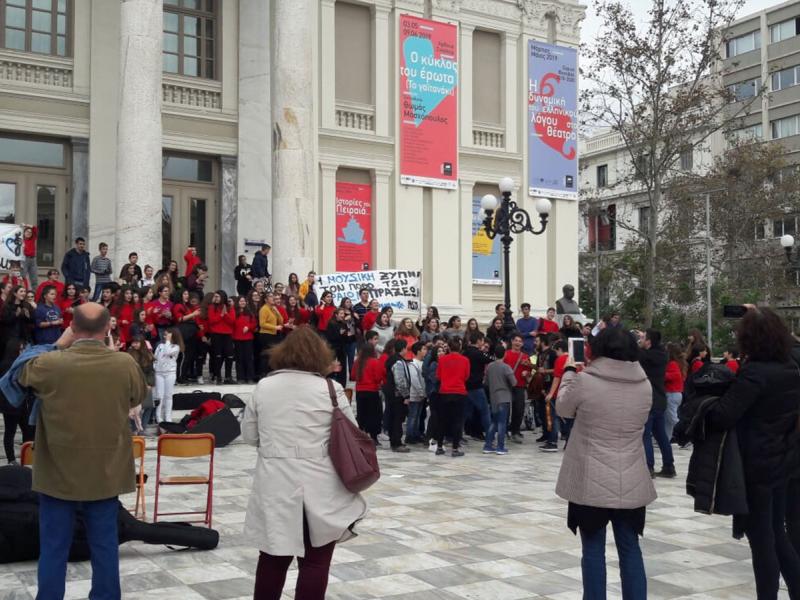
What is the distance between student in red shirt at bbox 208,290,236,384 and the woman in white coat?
1251 centimetres

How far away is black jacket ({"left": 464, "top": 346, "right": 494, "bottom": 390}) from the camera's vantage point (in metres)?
15.2

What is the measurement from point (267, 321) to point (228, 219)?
27.7ft

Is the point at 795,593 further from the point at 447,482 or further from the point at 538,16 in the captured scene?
the point at 538,16

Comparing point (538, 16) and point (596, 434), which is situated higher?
point (538, 16)

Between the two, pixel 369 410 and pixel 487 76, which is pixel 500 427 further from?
pixel 487 76

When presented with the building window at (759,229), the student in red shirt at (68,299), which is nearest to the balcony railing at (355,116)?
the student in red shirt at (68,299)

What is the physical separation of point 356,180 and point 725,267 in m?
21.8

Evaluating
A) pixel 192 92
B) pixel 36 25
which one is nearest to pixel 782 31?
pixel 192 92

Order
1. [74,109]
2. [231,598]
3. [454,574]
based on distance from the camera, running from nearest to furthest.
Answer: [231,598]
[454,574]
[74,109]

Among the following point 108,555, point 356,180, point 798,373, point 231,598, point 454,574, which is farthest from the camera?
point 356,180

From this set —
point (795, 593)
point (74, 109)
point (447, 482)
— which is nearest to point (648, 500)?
point (795, 593)

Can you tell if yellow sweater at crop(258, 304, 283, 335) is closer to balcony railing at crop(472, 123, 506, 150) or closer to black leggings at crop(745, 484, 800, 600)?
black leggings at crop(745, 484, 800, 600)

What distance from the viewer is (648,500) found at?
5.20 metres

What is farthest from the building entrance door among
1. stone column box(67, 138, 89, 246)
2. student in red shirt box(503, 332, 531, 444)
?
student in red shirt box(503, 332, 531, 444)
